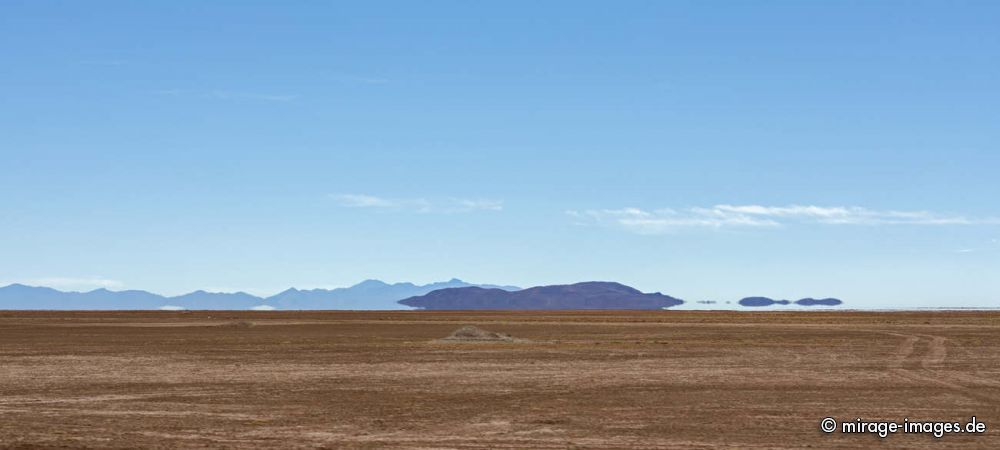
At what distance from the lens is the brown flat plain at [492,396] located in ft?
57.6

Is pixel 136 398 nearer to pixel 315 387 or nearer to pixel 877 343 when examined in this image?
pixel 315 387

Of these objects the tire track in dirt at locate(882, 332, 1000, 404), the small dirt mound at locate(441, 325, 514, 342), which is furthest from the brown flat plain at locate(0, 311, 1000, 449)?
the small dirt mound at locate(441, 325, 514, 342)

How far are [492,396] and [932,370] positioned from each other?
15.5 m

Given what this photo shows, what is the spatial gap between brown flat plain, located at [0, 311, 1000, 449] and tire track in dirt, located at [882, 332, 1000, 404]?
8 cm

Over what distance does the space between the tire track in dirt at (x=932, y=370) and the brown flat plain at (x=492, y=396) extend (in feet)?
0.26

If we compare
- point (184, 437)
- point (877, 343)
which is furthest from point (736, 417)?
point (877, 343)

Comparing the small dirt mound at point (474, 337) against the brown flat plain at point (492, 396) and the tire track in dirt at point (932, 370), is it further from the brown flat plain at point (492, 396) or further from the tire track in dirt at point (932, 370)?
the tire track in dirt at point (932, 370)

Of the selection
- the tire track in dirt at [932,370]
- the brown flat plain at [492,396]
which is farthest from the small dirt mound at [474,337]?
the tire track in dirt at [932,370]

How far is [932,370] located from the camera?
3145cm

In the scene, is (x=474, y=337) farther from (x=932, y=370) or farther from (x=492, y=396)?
(x=492, y=396)

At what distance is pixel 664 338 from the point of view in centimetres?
5522

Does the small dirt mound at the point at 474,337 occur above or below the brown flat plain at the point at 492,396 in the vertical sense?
above

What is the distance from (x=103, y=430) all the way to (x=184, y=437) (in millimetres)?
1969

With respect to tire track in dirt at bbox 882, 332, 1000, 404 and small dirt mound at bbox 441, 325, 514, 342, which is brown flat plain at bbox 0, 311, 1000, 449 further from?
small dirt mound at bbox 441, 325, 514, 342
